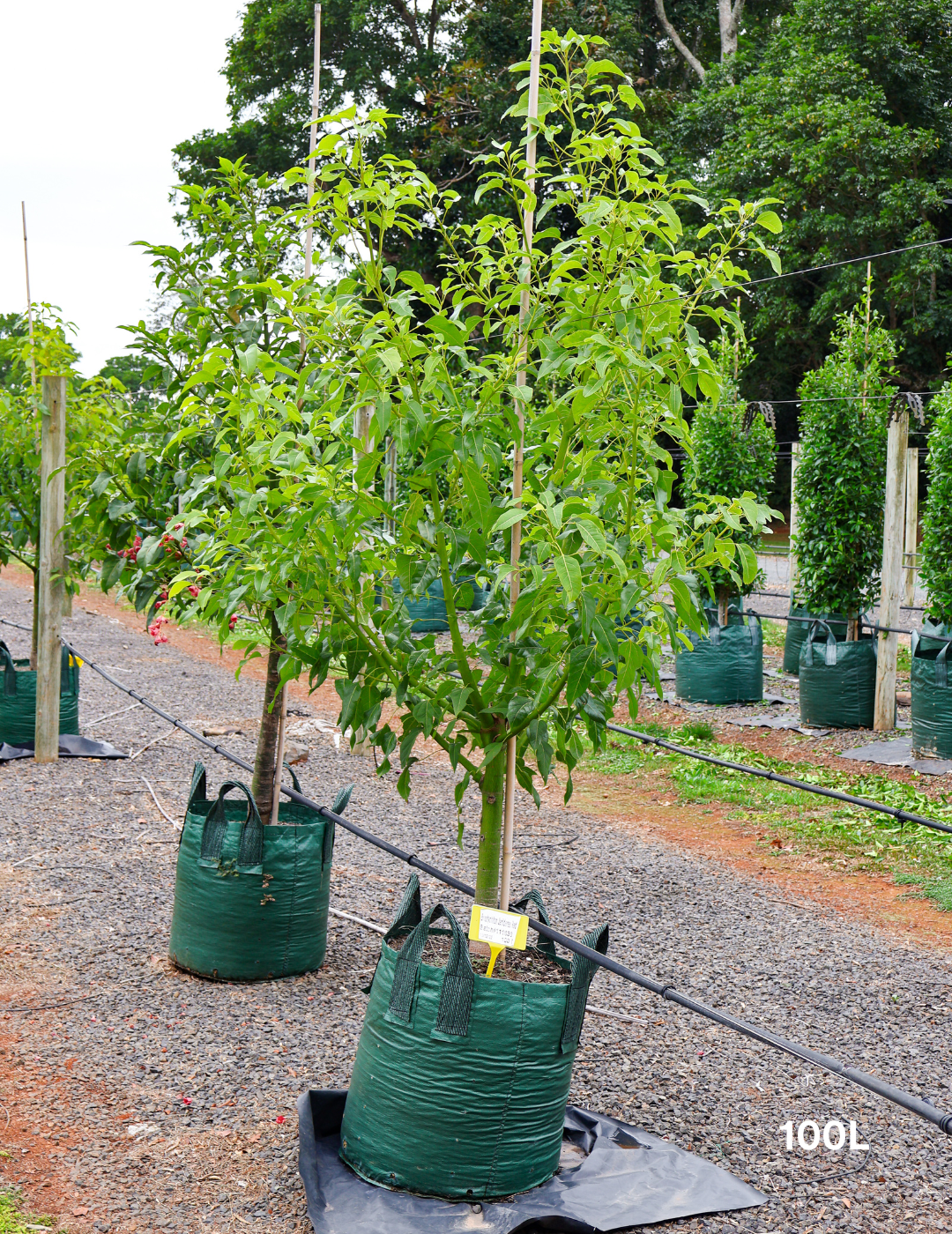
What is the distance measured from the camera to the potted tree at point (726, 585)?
10.2m

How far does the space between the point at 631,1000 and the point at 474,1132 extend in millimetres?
1613

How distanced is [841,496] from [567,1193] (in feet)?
25.0

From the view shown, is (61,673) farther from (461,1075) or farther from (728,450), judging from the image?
(728,450)

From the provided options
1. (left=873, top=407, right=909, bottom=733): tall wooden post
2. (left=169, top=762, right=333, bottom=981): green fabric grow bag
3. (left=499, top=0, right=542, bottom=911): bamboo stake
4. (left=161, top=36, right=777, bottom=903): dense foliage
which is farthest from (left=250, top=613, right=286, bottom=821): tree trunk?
(left=873, top=407, right=909, bottom=733): tall wooden post

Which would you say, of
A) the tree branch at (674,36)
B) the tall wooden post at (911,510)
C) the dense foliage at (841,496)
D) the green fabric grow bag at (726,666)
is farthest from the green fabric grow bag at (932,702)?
the tree branch at (674,36)

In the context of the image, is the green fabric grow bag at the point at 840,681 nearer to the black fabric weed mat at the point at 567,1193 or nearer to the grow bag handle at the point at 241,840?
the grow bag handle at the point at 241,840

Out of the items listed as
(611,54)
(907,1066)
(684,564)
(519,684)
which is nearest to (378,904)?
(907,1066)

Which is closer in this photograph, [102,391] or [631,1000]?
[631,1000]

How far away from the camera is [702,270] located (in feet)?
8.47

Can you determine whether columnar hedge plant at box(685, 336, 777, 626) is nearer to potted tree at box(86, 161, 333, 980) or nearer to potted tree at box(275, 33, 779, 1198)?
potted tree at box(86, 161, 333, 980)

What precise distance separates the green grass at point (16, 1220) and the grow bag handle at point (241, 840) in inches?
51.1

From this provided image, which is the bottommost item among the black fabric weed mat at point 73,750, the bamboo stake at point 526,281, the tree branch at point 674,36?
the black fabric weed mat at point 73,750

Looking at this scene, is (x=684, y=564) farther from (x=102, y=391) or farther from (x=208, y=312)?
(x=102, y=391)

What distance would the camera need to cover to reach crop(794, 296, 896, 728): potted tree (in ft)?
29.7
